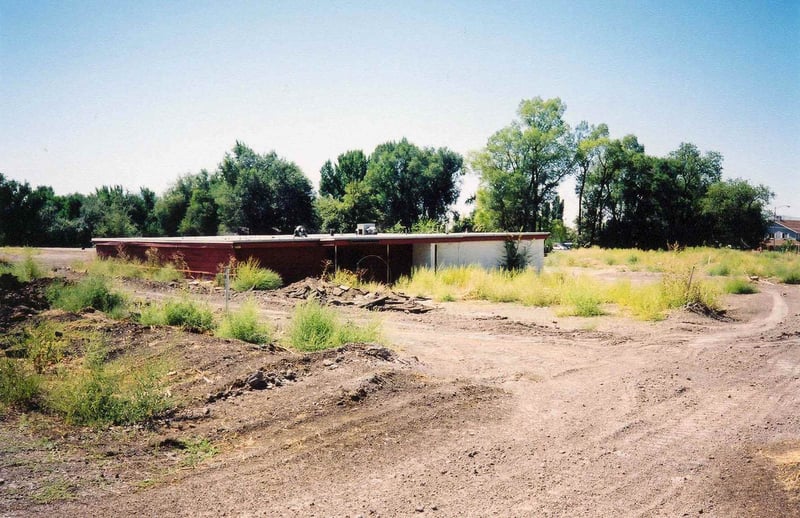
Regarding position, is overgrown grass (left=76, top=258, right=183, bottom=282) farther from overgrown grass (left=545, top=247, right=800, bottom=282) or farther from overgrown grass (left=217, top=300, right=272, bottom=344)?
overgrown grass (left=545, top=247, right=800, bottom=282)

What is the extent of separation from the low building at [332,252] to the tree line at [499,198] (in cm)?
2780

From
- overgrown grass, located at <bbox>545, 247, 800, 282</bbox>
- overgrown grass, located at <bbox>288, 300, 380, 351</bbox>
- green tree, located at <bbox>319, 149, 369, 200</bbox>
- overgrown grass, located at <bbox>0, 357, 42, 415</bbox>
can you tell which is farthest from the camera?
green tree, located at <bbox>319, 149, 369, 200</bbox>

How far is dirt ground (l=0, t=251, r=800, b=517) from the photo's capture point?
4516 mm

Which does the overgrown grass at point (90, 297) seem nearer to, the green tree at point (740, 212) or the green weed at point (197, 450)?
the green weed at point (197, 450)

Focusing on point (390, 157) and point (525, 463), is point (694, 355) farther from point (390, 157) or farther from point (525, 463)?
point (390, 157)

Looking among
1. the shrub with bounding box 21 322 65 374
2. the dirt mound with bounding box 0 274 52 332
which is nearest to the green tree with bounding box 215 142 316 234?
the dirt mound with bounding box 0 274 52 332

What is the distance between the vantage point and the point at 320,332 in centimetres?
980

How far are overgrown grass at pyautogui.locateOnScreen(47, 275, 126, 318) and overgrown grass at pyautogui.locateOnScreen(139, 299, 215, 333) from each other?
52.6 inches

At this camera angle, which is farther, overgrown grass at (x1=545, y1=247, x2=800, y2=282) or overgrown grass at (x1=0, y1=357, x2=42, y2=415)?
overgrown grass at (x1=545, y1=247, x2=800, y2=282)

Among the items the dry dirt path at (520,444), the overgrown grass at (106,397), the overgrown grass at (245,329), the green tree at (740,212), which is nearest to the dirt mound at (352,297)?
the overgrown grass at (245,329)

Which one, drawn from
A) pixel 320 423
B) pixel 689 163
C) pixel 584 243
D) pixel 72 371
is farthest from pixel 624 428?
Answer: pixel 689 163

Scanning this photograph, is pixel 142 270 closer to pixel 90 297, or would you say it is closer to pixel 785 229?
pixel 90 297

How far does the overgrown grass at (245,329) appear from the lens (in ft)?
32.8

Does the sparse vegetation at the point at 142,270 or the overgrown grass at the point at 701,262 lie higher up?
the sparse vegetation at the point at 142,270
